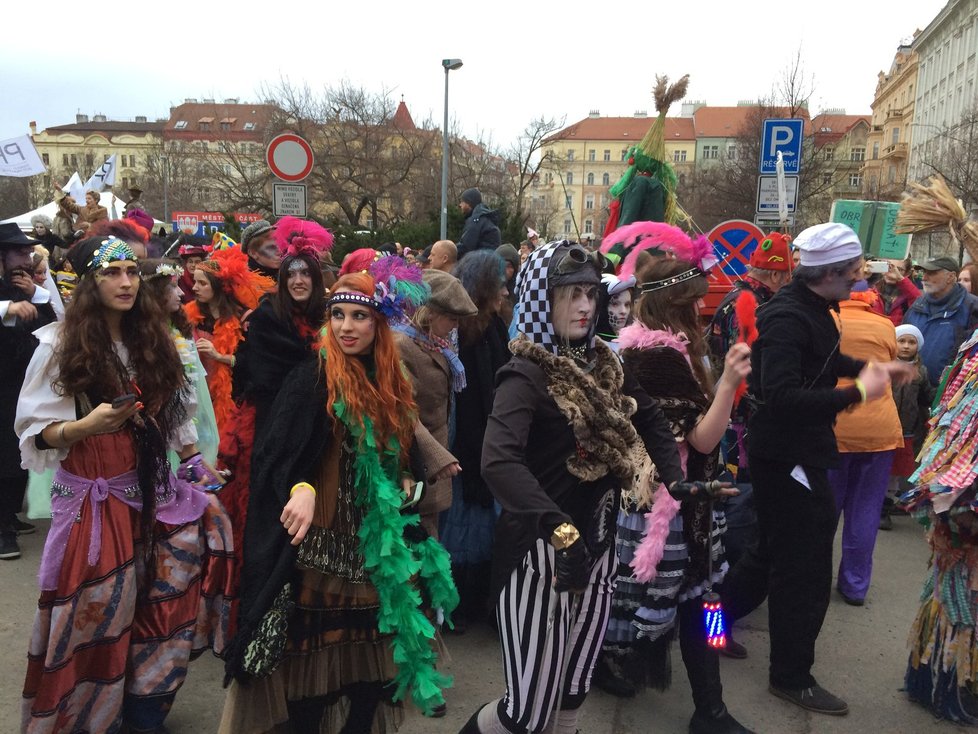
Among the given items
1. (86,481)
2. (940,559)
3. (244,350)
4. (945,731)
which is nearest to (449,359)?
(244,350)

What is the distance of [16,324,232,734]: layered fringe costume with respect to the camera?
2762 millimetres

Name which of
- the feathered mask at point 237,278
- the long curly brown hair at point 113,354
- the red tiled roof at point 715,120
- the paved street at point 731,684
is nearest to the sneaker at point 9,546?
the paved street at point 731,684

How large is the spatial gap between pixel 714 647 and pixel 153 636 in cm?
237

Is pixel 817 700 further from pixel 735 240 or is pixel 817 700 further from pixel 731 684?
pixel 735 240

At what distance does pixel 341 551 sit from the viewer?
2.72 metres

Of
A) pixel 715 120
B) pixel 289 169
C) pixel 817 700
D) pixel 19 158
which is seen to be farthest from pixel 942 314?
pixel 715 120

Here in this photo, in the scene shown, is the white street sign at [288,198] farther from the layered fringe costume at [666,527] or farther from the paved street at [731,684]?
the layered fringe costume at [666,527]

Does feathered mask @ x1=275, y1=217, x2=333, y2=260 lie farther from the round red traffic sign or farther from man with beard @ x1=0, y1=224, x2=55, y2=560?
the round red traffic sign

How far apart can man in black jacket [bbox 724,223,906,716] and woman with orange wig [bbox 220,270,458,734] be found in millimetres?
1681

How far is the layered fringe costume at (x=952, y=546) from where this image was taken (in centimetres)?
331

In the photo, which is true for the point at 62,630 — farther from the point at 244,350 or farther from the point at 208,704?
the point at 244,350

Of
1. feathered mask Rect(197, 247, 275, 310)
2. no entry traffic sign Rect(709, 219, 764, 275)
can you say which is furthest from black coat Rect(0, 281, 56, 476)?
no entry traffic sign Rect(709, 219, 764, 275)

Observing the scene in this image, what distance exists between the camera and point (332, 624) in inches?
108

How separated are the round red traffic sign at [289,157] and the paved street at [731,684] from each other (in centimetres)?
475
